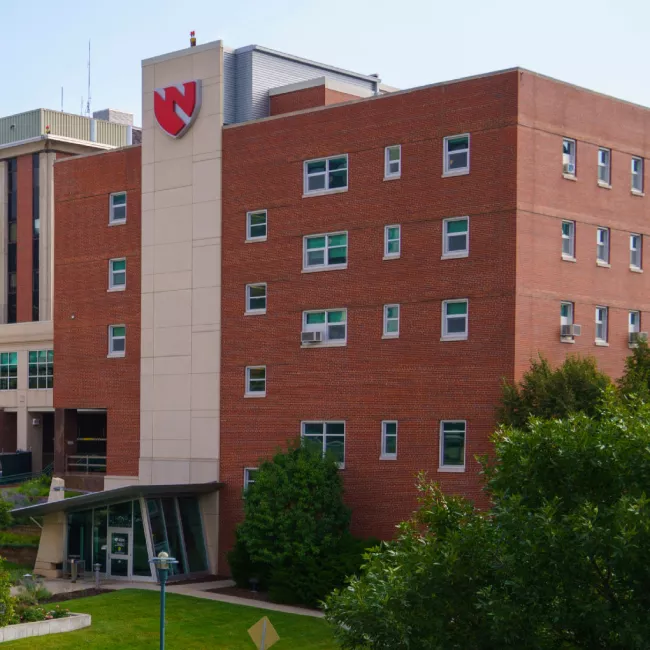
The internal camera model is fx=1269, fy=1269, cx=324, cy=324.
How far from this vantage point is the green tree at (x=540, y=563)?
69.6 feet

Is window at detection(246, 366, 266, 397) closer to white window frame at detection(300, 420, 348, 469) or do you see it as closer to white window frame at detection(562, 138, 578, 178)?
white window frame at detection(300, 420, 348, 469)

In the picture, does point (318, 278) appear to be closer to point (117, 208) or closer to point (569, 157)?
point (569, 157)

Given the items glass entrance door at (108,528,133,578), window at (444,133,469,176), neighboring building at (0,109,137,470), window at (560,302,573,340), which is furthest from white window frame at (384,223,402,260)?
neighboring building at (0,109,137,470)

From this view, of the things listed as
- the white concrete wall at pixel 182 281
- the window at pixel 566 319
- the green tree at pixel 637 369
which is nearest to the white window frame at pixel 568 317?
the window at pixel 566 319

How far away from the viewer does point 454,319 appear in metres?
42.9

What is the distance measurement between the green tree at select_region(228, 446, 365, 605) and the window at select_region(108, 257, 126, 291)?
41.7 feet

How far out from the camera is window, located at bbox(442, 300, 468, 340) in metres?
42.7

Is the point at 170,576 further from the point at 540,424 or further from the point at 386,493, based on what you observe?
the point at 540,424

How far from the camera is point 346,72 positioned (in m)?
54.4

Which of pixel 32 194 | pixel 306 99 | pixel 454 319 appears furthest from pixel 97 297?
pixel 32 194

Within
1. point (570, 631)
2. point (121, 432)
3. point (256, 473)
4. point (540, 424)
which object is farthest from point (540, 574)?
point (121, 432)

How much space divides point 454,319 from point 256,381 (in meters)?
9.20

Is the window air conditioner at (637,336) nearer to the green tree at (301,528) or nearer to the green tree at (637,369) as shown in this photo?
the green tree at (637,369)

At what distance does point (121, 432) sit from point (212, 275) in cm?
820
